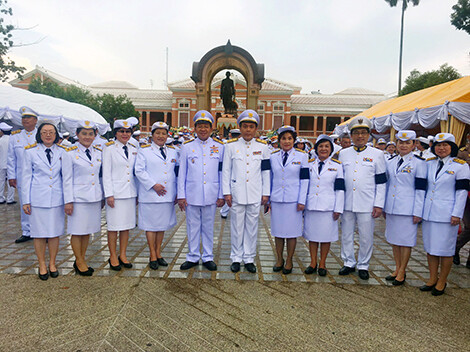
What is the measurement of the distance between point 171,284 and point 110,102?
1227 inches

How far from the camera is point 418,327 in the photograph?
2875mm

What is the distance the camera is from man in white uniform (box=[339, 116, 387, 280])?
398 cm

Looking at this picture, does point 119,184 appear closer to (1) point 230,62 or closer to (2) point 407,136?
(2) point 407,136

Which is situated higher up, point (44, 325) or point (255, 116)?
point (255, 116)

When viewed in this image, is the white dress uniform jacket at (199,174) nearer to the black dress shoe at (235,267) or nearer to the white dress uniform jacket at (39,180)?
the black dress shoe at (235,267)

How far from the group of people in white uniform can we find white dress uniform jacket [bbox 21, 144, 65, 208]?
0.04ft

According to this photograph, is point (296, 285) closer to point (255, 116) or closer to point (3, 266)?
point (255, 116)

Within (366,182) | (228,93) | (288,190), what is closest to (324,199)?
(288,190)

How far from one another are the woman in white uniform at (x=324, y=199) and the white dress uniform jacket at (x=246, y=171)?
601mm

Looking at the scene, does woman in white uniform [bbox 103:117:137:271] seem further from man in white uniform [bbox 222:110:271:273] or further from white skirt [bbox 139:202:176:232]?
man in white uniform [bbox 222:110:271:273]

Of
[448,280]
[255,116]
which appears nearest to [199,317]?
[255,116]

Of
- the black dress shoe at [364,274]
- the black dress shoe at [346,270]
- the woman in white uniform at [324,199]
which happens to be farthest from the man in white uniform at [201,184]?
the black dress shoe at [364,274]

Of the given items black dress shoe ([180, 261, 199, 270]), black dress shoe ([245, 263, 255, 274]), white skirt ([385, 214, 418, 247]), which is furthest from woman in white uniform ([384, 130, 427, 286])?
black dress shoe ([180, 261, 199, 270])

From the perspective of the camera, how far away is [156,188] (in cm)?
404
